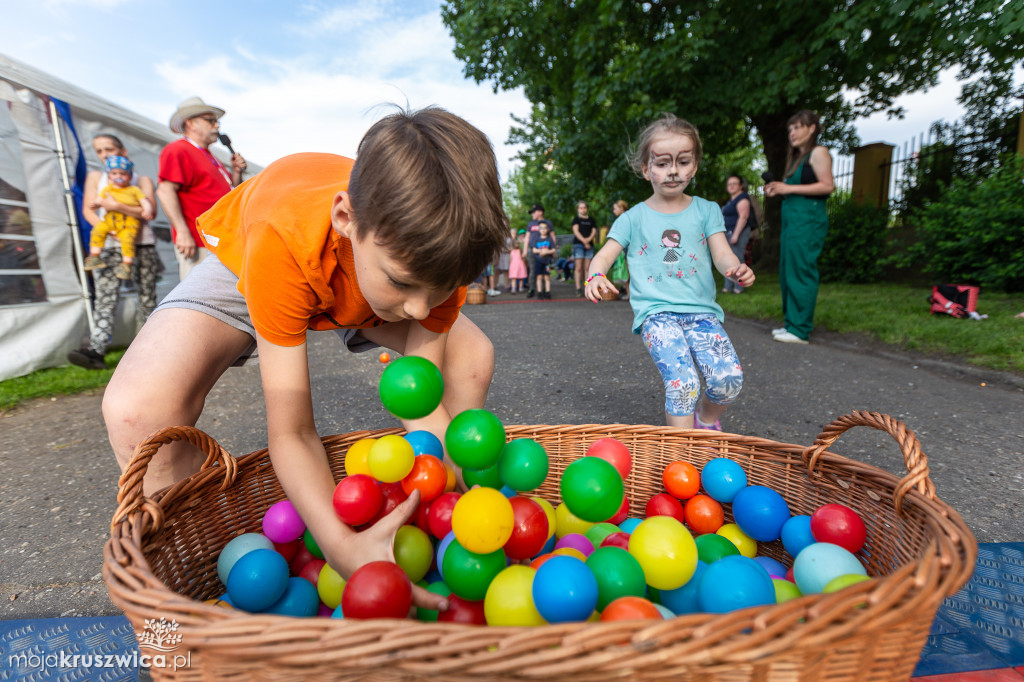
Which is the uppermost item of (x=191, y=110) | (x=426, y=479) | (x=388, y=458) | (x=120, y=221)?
(x=191, y=110)

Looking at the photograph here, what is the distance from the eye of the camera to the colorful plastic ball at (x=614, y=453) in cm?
193

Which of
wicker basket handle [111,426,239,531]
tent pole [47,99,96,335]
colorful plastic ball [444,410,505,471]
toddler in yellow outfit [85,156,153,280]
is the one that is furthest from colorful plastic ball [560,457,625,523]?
tent pole [47,99,96,335]

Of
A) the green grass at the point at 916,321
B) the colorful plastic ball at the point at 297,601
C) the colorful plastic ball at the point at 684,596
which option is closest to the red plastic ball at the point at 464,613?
the colorful plastic ball at the point at 297,601

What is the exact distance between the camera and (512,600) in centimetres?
133

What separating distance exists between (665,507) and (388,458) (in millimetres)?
1065

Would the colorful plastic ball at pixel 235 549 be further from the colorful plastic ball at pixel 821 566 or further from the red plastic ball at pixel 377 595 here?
the colorful plastic ball at pixel 821 566

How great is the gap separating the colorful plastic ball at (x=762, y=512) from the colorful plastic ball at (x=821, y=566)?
29cm

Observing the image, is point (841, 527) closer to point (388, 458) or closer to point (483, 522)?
point (483, 522)

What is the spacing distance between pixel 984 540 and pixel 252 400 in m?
4.34

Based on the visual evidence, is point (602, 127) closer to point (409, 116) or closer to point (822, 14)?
point (822, 14)

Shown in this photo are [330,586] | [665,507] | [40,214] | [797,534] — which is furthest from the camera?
[40,214]

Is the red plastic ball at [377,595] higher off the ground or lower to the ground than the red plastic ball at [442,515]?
higher

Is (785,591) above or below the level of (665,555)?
below

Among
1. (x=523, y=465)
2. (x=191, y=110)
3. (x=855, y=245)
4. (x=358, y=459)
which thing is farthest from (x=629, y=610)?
(x=855, y=245)
